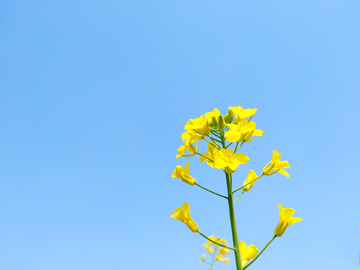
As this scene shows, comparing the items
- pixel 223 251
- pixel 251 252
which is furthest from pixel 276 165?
pixel 223 251

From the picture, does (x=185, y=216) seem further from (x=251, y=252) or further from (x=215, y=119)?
(x=215, y=119)

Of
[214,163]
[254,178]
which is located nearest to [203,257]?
[254,178]

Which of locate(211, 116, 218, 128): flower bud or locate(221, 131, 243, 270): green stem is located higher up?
A: locate(211, 116, 218, 128): flower bud

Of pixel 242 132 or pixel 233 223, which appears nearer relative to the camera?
pixel 233 223

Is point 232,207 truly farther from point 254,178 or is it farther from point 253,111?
point 253,111

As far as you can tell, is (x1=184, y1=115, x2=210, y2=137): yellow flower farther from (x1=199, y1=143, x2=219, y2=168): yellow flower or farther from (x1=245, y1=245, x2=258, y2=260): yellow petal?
(x1=245, y1=245, x2=258, y2=260): yellow petal

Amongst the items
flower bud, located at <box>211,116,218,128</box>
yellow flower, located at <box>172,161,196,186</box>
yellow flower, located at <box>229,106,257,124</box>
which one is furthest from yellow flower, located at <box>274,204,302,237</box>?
flower bud, located at <box>211,116,218,128</box>

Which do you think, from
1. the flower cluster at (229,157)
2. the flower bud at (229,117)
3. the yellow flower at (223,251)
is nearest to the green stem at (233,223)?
the flower cluster at (229,157)
